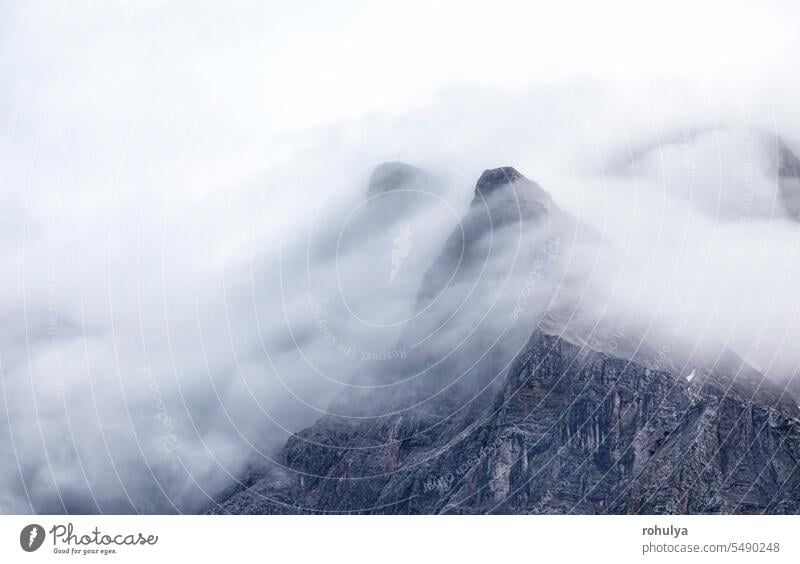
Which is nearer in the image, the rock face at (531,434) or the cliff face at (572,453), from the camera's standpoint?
the cliff face at (572,453)

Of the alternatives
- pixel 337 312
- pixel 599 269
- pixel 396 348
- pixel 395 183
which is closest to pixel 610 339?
pixel 599 269

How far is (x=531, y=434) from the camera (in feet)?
534

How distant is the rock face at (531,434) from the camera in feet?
483

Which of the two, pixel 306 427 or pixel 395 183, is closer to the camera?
pixel 395 183

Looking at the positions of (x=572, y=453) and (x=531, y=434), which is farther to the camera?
(x=531, y=434)

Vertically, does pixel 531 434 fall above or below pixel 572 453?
above

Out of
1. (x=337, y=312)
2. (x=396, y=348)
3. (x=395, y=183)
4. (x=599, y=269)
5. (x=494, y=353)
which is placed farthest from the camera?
(x=494, y=353)

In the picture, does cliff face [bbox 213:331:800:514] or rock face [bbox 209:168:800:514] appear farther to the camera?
rock face [bbox 209:168:800:514]

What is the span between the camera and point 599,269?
157250mm

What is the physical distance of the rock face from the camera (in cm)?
14712
